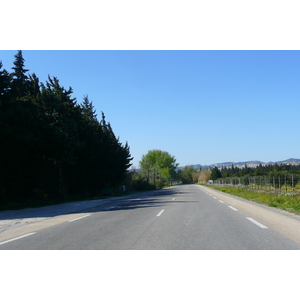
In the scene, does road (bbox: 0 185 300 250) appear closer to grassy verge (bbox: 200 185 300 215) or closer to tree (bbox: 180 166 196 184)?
grassy verge (bbox: 200 185 300 215)

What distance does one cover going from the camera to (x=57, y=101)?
28.5 meters

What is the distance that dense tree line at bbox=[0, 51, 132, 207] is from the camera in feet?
71.5

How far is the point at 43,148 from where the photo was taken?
2594cm

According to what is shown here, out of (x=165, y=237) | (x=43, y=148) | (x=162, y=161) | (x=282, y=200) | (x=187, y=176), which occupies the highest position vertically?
(x=162, y=161)

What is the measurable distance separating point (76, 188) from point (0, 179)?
14938mm

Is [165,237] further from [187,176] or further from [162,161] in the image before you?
[187,176]

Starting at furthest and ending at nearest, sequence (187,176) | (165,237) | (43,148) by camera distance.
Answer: (187,176) → (43,148) → (165,237)

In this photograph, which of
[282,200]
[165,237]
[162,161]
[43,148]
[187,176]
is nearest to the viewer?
[165,237]

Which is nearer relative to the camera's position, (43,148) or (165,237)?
(165,237)

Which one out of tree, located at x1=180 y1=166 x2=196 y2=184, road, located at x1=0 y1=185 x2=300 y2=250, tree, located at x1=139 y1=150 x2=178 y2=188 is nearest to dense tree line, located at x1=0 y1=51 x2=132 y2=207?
road, located at x1=0 y1=185 x2=300 y2=250

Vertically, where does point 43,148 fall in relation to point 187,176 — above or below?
below

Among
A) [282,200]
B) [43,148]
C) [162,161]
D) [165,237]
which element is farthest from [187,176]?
[165,237]
